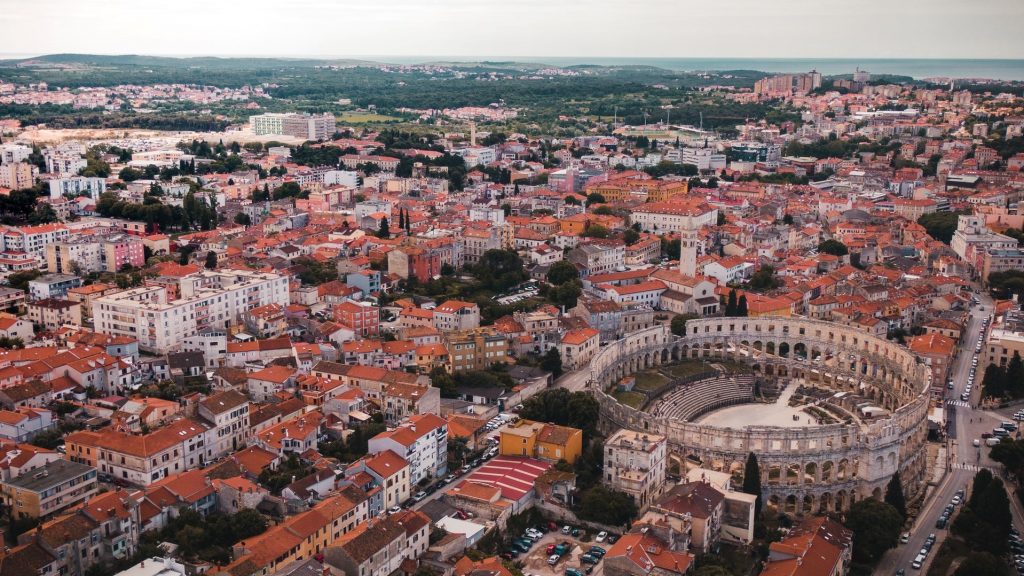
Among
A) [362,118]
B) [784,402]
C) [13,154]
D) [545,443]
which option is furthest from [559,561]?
[362,118]

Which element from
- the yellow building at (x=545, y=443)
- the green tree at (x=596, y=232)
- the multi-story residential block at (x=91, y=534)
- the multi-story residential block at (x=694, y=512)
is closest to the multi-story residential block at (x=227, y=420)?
the multi-story residential block at (x=91, y=534)

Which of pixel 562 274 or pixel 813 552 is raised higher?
pixel 562 274

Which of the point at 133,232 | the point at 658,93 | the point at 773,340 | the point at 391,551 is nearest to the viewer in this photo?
the point at 391,551

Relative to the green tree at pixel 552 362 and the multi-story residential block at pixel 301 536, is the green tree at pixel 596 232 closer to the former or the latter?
the green tree at pixel 552 362

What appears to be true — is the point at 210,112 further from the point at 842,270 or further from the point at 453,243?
the point at 842,270

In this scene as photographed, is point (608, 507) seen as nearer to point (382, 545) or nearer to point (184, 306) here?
point (382, 545)

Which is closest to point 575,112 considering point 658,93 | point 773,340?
point 658,93
